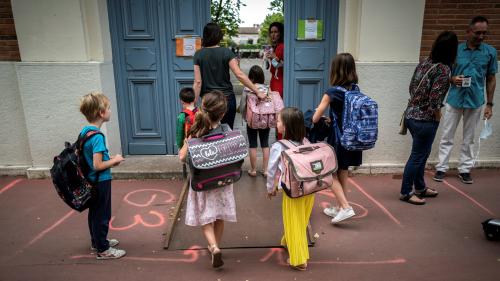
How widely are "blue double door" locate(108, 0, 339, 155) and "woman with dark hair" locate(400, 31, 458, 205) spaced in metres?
1.75

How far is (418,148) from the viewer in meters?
4.13

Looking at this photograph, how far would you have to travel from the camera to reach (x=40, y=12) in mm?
4723

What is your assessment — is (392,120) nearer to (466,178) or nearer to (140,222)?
(466,178)

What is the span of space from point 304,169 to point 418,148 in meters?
1.94

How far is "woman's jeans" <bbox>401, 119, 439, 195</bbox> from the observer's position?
401cm

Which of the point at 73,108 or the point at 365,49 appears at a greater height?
the point at 365,49

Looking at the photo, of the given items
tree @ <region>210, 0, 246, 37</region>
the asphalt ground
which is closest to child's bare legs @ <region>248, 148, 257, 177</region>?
the asphalt ground

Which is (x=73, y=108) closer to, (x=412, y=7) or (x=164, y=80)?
(x=164, y=80)

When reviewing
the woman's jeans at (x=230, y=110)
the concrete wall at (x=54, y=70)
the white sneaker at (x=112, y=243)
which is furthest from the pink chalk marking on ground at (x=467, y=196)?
the concrete wall at (x=54, y=70)

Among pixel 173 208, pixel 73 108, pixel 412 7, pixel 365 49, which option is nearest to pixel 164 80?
pixel 73 108

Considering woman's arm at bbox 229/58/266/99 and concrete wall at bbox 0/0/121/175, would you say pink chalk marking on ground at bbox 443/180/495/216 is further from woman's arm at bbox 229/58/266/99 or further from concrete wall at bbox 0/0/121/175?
concrete wall at bbox 0/0/121/175

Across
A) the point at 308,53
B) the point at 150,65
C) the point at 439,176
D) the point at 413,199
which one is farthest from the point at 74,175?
the point at 439,176

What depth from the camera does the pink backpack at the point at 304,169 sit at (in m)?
2.84

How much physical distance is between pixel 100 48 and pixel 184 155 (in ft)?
9.79
